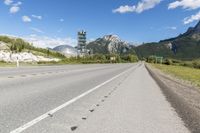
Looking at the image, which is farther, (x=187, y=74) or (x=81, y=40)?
(x=81, y=40)

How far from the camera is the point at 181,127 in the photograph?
7430 millimetres

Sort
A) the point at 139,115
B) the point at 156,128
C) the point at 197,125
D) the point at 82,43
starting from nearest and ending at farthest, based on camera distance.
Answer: the point at 156,128, the point at 197,125, the point at 139,115, the point at 82,43

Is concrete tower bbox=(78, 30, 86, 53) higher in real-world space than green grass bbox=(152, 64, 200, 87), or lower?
higher

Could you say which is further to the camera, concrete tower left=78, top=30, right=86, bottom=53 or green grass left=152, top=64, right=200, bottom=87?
concrete tower left=78, top=30, right=86, bottom=53

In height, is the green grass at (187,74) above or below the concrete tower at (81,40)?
below

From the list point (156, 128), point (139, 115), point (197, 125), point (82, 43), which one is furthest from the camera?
point (82, 43)

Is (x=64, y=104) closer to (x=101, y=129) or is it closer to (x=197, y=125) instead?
(x=101, y=129)

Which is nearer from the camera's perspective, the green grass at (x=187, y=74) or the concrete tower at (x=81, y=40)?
the green grass at (x=187, y=74)

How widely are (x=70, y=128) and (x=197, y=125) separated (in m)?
3.13

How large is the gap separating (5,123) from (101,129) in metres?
1.99

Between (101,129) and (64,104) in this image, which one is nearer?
(101,129)

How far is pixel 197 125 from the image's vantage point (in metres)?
7.77

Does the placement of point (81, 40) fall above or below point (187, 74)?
above

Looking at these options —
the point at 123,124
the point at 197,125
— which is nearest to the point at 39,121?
the point at 123,124
